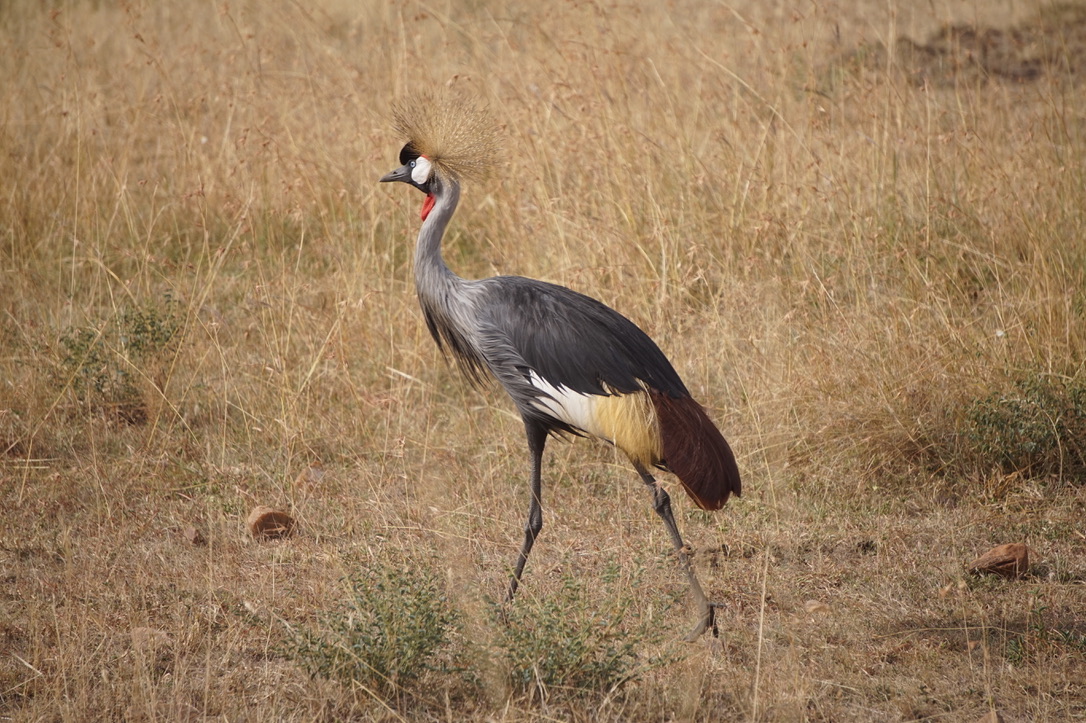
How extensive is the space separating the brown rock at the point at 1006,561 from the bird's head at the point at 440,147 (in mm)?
1923

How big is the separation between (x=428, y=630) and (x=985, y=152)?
3.54 m

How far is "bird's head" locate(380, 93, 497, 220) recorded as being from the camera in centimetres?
323

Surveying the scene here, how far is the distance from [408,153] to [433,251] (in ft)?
Result: 1.29

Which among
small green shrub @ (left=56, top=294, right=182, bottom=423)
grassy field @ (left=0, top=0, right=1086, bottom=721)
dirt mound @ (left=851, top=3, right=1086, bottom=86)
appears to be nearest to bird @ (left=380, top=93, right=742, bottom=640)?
grassy field @ (left=0, top=0, right=1086, bottom=721)

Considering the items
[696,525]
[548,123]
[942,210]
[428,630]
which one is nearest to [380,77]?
[548,123]

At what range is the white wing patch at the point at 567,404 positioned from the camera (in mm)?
2918

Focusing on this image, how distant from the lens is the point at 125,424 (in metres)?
4.07

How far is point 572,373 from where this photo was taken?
291cm

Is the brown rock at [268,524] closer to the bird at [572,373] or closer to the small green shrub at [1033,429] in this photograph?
the bird at [572,373]

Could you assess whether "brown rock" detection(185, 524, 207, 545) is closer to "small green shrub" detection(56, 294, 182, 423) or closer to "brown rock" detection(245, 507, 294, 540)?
"brown rock" detection(245, 507, 294, 540)

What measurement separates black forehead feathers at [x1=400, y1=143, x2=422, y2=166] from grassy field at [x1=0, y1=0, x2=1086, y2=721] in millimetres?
861

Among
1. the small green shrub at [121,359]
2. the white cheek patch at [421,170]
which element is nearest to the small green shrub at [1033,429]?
the white cheek patch at [421,170]

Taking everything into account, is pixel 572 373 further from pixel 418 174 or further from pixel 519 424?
pixel 519 424

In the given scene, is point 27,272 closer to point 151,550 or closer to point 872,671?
point 151,550
